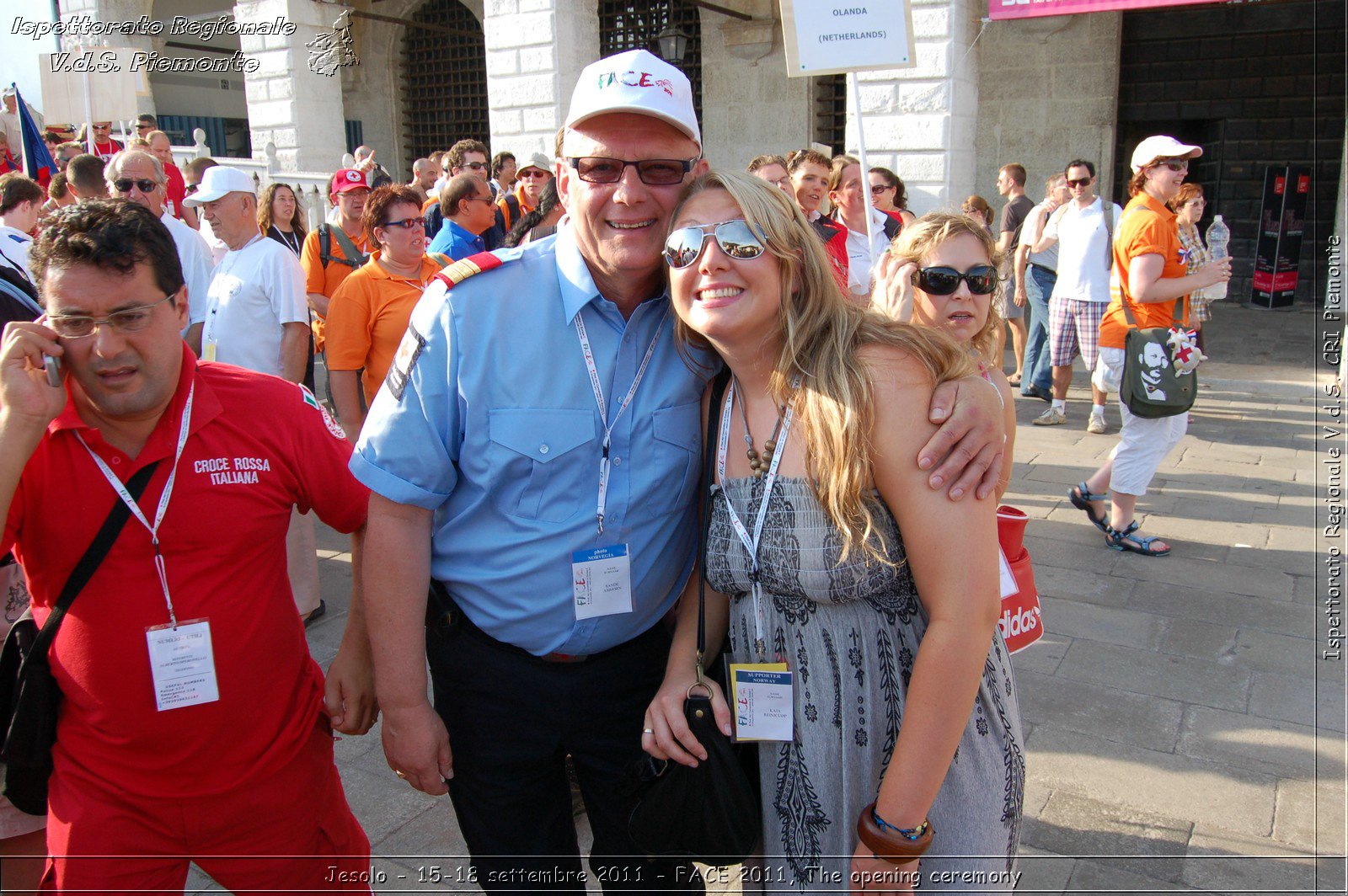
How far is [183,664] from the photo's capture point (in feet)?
6.42

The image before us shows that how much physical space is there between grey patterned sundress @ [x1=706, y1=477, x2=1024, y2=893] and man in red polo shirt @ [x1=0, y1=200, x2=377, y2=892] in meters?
1.06

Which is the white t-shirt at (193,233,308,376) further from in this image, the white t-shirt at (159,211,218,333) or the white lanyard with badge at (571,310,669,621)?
the white lanyard with badge at (571,310,669,621)

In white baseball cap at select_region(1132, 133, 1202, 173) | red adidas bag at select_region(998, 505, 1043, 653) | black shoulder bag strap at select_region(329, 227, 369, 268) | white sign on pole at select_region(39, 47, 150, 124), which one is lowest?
red adidas bag at select_region(998, 505, 1043, 653)

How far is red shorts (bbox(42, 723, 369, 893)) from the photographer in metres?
1.91

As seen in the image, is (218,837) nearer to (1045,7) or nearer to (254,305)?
(254,305)

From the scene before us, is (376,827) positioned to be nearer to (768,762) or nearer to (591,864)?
(591,864)

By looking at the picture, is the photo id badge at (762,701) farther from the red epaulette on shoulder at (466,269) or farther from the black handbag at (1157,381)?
the black handbag at (1157,381)

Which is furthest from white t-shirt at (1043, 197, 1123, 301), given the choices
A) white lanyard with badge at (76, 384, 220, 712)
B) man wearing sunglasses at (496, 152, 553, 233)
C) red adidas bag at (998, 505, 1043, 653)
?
white lanyard with badge at (76, 384, 220, 712)

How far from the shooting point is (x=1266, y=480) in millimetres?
6359

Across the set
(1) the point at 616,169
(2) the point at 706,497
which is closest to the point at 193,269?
(1) the point at 616,169

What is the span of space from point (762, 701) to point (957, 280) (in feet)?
5.17

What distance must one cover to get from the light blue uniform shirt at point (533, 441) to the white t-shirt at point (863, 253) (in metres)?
4.18

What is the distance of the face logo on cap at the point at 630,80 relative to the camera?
6.19 ft

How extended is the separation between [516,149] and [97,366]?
34.3 feet
